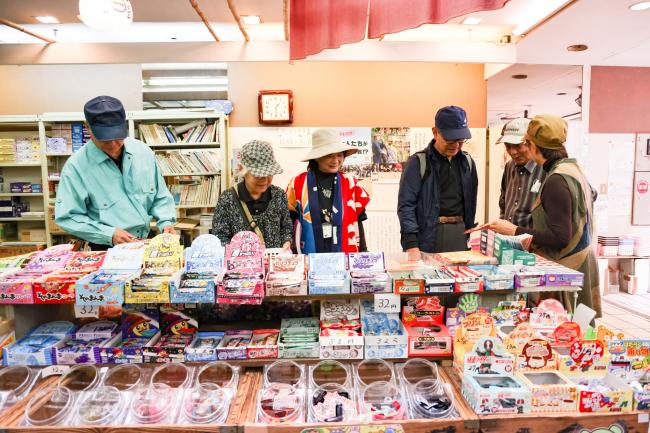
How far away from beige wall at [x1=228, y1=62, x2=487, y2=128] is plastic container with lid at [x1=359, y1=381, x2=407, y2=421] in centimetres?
420

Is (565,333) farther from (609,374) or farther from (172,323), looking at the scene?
(172,323)

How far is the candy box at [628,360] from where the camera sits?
139 cm

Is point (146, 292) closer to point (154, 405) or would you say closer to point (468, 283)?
point (154, 405)

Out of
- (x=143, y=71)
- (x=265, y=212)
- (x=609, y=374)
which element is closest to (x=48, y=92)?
(x=143, y=71)

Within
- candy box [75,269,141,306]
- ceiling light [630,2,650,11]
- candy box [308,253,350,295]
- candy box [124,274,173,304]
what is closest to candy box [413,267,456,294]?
candy box [308,253,350,295]

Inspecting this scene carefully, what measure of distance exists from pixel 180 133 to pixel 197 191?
70 cm

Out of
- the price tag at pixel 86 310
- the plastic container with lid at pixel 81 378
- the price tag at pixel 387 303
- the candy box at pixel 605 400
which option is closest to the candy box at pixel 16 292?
the price tag at pixel 86 310

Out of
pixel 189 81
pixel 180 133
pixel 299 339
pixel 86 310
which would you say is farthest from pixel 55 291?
pixel 189 81

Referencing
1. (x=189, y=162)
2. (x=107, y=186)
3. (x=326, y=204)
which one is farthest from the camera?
(x=189, y=162)

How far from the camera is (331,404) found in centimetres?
131

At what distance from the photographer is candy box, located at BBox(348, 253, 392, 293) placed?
1523 millimetres

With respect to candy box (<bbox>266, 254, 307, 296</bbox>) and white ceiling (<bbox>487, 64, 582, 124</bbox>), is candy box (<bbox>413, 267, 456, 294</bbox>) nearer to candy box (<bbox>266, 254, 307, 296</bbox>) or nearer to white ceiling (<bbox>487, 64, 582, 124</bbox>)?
candy box (<bbox>266, 254, 307, 296</bbox>)

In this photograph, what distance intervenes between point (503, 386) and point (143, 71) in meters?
5.28

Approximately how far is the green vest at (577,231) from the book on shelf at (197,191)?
12.0 feet
